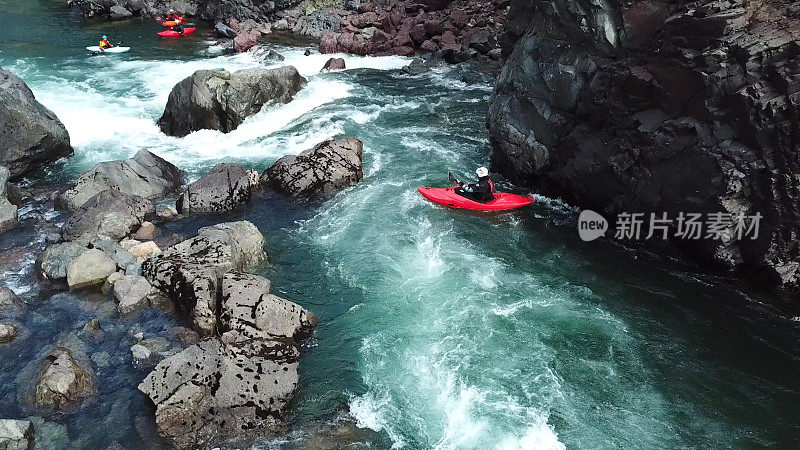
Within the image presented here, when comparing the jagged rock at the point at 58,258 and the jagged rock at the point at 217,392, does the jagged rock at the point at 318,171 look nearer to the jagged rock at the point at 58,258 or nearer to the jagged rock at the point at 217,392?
the jagged rock at the point at 58,258

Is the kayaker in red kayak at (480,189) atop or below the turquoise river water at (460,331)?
atop

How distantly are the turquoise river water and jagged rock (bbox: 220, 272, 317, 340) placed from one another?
46 cm

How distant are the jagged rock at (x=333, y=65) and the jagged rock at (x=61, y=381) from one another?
59.4ft

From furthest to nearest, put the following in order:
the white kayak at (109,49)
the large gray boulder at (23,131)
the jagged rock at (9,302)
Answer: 1. the white kayak at (109,49)
2. the large gray boulder at (23,131)
3. the jagged rock at (9,302)

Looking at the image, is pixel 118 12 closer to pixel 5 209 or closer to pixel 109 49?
pixel 109 49

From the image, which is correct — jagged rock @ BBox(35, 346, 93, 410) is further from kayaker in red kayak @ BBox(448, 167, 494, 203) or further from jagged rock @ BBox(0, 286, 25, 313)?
kayaker in red kayak @ BBox(448, 167, 494, 203)

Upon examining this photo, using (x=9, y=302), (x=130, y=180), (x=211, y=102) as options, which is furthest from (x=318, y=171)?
(x=9, y=302)

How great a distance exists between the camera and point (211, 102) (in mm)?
18141

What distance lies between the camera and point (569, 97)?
13555 mm

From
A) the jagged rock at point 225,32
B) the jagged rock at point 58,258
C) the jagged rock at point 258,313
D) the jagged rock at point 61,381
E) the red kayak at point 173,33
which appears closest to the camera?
the jagged rock at point 61,381

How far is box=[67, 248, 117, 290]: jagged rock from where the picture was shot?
11312 mm

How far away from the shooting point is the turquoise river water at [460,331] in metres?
8.68

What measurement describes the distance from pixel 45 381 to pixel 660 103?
39.5 feet

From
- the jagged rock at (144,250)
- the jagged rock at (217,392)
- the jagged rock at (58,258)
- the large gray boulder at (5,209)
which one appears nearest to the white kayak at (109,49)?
the large gray boulder at (5,209)
